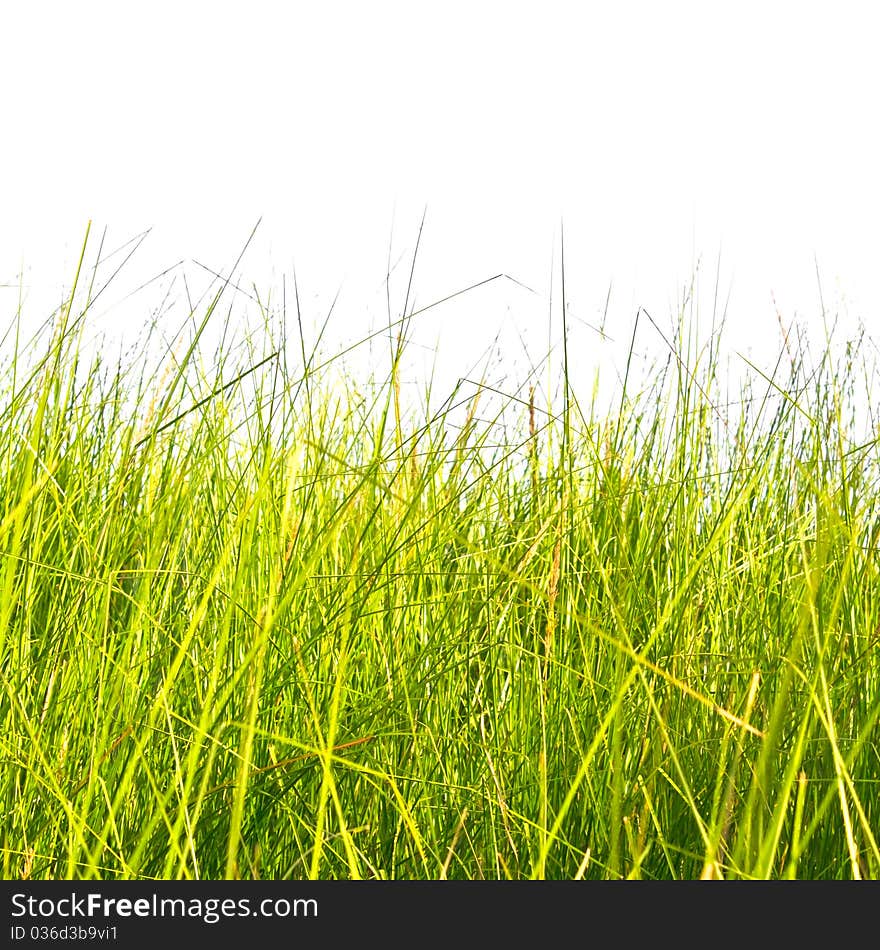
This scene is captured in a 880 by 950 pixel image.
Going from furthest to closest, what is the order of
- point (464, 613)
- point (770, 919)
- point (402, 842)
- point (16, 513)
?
point (464, 613), point (402, 842), point (16, 513), point (770, 919)

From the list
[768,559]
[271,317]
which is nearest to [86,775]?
[271,317]

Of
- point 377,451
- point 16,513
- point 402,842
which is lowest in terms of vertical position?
point 402,842

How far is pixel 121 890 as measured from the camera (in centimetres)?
84

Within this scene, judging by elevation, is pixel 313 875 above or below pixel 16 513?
below

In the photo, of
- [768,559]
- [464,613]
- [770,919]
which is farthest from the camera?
[768,559]

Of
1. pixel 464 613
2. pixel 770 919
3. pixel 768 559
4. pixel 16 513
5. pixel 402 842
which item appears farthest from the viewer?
pixel 768 559

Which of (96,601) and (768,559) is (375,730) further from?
(768,559)

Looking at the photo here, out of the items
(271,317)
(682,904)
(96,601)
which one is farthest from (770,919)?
(271,317)

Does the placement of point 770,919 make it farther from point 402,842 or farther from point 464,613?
point 464,613

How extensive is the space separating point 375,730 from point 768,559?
83 centimetres

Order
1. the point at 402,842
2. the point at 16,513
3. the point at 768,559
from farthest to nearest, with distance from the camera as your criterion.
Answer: the point at 768,559 → the point at 402,842 → the point at 16,513

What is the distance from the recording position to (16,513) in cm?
100

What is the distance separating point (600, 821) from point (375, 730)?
1.09 ft

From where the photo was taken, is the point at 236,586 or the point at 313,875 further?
the point at 236,586
